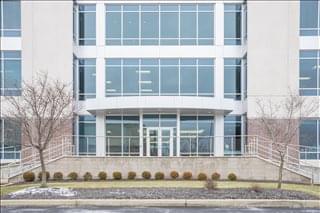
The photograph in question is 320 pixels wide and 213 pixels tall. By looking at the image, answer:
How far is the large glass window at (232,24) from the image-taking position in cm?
2917

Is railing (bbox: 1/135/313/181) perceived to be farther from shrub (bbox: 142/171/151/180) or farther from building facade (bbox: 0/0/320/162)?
shrub (bbox: 142/171/151/180)

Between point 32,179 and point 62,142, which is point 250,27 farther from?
point 32,179

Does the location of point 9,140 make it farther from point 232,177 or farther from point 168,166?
point 232,177

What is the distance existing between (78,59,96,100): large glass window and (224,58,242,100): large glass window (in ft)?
30.3

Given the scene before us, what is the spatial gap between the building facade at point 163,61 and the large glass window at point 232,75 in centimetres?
7

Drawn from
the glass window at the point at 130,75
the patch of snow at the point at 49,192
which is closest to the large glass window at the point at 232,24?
the glass window at the point at 130,75

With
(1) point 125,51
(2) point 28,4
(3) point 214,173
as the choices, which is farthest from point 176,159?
(2) point 28,4

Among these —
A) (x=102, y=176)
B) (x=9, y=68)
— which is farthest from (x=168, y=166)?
(x=9, y=68)

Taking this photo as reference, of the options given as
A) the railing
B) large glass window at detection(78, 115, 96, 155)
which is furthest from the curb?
large glass window at detection(78, 115, 96, 155)

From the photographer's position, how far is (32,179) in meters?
21.8

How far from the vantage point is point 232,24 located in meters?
29.4

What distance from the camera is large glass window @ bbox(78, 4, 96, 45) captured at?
29.4m

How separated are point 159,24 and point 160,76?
3.67 m

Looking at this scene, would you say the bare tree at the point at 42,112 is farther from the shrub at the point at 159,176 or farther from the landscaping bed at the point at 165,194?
the shrub at the point at 159,176
